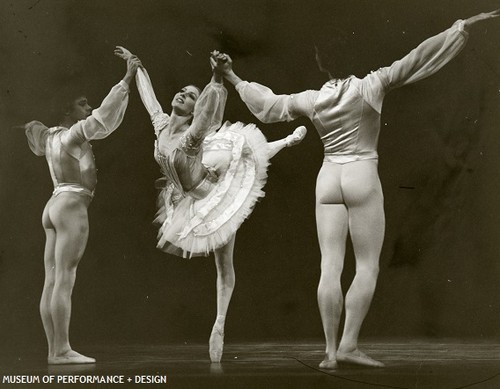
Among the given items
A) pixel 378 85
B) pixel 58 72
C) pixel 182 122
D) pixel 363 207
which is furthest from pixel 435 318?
pixel 58 72

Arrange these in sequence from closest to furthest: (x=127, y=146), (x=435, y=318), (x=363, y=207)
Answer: (x=363, y=207) → (x=435, y=318) → (x=127, y=146)

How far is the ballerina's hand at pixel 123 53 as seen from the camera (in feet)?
18.2

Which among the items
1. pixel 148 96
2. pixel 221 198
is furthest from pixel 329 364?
pixel 148 96

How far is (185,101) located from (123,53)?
19.8 inches

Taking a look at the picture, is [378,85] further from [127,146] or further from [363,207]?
[127,146]

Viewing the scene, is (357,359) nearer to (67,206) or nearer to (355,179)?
(355,179)

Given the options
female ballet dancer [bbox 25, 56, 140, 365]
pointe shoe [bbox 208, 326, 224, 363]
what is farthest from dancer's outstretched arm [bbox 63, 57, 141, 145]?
pointe shoe [bbox 208, 326, 224, 363]

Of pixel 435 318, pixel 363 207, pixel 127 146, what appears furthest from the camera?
pixel 127 146

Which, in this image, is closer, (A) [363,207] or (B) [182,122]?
(A) [363,207]

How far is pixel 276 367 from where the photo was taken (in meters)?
4.98

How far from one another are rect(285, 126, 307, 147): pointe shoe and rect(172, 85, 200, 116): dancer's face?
551mm

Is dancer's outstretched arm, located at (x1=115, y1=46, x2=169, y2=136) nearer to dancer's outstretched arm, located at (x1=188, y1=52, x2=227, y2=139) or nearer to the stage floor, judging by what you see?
dancer's outstretched arm, located at (x1=188, y1=52, x2=227, y2=139)

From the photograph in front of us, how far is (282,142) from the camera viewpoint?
5340 mm

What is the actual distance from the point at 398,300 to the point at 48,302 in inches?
75.1
